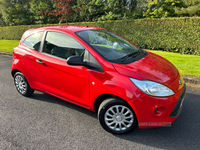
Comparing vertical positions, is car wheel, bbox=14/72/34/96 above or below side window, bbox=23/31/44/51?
below

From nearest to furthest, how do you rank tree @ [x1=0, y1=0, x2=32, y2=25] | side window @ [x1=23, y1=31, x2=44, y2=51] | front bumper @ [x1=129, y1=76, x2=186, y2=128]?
front bumper @ [x1=129, y1=76, x2=186, y2=128] < side window @ [x1=23, y1=31, x2=44, y2=51] < tree @ [x1=0, y1=0, x2=32, y2=25]

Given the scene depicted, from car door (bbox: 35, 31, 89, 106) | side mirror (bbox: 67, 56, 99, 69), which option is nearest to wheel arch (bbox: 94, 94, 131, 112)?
car door (bbox: 35, 31, 89, 106)

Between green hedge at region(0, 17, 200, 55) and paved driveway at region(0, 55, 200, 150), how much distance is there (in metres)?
6.11

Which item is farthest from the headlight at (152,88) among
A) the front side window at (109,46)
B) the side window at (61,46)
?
the side window at (61,46)

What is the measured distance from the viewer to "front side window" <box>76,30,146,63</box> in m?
3.02

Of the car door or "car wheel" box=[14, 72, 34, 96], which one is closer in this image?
the car door

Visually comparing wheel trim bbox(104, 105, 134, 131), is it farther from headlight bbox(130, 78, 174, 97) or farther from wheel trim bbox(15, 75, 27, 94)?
wheel trim bbox(15, 75, 27, 94)

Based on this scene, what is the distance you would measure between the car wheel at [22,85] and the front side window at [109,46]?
6.31 feet

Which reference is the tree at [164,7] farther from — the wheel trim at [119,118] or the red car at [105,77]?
the wheel trim at [119,118]

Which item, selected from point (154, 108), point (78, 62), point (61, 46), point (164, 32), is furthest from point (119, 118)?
point (164, 32)

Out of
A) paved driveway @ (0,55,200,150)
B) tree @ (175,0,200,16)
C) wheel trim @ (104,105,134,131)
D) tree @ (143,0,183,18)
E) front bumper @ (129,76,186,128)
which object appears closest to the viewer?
front bumper @ (129,76,186,128)

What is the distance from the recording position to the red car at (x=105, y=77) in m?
2.51

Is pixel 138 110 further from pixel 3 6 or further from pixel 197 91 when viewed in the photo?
pixel 3 6

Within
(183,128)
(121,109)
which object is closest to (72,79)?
(121,109)
